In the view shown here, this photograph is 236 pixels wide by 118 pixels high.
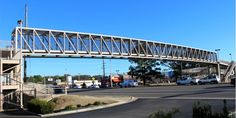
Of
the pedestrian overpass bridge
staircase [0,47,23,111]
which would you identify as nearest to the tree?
the pedestrian overpass bridge

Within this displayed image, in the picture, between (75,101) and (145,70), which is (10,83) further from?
(145,70)

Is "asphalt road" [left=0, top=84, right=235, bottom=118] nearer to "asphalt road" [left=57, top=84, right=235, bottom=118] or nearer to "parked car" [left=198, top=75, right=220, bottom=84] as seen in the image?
"asphalt road" [left=57, top=84, right=235, bottom=118]

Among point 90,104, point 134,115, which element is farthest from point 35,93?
point 134,115

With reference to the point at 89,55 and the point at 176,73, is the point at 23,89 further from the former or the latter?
the point at 176,73

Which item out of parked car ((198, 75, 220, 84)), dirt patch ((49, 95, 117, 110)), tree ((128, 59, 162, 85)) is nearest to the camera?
dirt patch ((49, 95, 117, 110))

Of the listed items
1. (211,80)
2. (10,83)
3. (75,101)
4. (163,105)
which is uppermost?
(10,83)

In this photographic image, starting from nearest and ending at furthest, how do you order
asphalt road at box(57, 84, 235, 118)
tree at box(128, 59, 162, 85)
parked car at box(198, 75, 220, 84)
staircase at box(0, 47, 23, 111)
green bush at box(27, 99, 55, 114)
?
asphalt road at box(57, 84, 235, 118) → green bush at box(27, 99, 55, 114) → staircase at box(0, 47, 23, 111) → parked car at box(198, 75, 220, 84) → tree at box(128, 59, 162, 85)

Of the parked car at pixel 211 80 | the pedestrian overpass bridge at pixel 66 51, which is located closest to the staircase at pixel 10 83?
the pedestrian overpass bridge at pixel 66 51

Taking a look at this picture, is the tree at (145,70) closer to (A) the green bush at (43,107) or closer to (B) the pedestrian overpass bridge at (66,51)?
(B) the pedestrian overpass bridge at (66,51)

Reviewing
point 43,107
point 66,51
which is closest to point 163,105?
point 43,107

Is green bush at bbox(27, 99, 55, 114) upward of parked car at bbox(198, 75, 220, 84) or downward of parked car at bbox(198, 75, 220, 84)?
downward

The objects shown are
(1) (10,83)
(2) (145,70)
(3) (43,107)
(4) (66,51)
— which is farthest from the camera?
(2) (145,70)

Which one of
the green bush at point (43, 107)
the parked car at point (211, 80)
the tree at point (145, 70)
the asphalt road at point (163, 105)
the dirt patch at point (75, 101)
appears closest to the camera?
the asphalt road at point (163, 105)

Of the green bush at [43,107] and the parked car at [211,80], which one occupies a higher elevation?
the parked car at [211,80]
